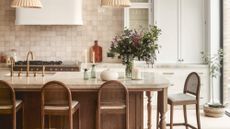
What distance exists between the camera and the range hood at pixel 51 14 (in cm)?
684

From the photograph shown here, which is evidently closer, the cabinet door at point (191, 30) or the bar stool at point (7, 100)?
the bar stool at point (7, 100)

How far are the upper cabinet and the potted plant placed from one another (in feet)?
0.97

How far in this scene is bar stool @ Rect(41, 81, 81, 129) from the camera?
391 cm

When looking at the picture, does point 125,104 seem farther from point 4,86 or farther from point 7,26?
point 7,26

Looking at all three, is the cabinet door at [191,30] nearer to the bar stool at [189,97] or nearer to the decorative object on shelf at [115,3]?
the bar stool at [189,97]

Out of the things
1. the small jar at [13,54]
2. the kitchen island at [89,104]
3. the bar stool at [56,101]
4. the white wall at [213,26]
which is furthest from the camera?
the small jar at [13,54]

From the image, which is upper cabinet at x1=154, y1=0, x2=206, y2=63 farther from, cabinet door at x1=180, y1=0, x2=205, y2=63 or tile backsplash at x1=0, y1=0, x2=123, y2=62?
tile backsplash at x1=0, y1=0, x2=123, y2=62

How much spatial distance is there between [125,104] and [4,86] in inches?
52.4

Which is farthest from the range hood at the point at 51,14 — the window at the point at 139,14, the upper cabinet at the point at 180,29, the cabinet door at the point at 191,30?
the cabinet door at the point at 191,30

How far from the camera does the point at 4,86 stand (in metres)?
3.96

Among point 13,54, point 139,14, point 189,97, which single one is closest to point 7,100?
point 189,97

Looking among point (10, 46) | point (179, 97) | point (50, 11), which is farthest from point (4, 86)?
point (10, 46)

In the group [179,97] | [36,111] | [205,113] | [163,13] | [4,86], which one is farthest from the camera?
[163,13]

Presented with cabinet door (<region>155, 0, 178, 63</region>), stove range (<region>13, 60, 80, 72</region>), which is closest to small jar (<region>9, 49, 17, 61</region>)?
stove range (<region>13, 60, 80, 72</region>)
